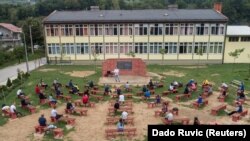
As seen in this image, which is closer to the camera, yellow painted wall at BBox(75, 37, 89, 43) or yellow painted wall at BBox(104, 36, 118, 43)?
yellow painted wall at BBox(104, 36, 118, 43)

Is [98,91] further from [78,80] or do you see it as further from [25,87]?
[25,87]

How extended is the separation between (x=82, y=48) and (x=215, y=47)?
820 inches

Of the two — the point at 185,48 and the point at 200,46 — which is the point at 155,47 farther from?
the point at 200,46

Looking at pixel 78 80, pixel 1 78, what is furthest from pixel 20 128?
pixel 1 78

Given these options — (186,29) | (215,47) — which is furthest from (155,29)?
(215,47)

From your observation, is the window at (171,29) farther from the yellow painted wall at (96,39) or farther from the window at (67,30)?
the window at (67,30)

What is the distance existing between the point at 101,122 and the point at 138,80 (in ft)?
39.5

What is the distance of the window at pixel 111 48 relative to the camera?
44.3m

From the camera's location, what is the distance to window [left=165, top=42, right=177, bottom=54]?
44000 mm

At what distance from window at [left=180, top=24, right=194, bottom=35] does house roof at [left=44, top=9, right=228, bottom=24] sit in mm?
888

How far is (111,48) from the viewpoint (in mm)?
44469

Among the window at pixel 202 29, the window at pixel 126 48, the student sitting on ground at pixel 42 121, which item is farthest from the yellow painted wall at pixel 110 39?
the student sitting on ground at pixel 42 121

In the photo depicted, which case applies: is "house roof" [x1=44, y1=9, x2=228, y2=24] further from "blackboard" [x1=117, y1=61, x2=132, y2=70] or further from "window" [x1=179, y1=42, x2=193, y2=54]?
"blackboard" [x1=117, y1=61, x2=132, y2=70]

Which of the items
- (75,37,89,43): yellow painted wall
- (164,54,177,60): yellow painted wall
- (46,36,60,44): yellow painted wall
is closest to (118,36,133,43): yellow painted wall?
(75,37,89,43): yellow painted wall
